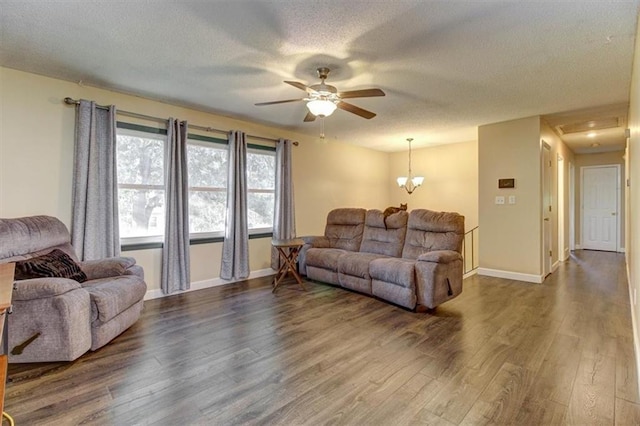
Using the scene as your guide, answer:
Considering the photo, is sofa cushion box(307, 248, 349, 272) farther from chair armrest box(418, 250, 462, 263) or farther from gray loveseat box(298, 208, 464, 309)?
chair armrest box(418, 250, 462, 263)

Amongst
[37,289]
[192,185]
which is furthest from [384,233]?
[37,289]

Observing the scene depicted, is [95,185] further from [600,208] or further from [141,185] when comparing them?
[600,208]

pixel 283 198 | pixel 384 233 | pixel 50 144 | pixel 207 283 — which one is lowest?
pixel 207 283

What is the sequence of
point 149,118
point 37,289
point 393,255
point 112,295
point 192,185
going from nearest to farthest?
point 37,289
point 112,295
point 149,118
point 393,255
point 192,185

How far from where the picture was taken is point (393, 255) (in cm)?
422

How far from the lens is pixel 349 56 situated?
2.76m

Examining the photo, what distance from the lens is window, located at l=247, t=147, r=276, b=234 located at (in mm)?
4992

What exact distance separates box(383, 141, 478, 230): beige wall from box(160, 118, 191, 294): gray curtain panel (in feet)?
16.3

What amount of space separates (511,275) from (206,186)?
4.67 meters

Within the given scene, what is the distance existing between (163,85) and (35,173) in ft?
4.99

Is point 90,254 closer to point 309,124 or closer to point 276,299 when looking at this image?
point 276,299

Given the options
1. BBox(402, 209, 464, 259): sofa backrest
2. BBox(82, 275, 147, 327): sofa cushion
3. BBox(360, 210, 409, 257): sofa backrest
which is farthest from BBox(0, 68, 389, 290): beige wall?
Result: BBox(402, 209, 464, 259): sofa backrest

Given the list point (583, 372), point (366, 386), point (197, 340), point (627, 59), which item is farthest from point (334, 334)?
point (627, 59)

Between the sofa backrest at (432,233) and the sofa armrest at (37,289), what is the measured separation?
344 cm
